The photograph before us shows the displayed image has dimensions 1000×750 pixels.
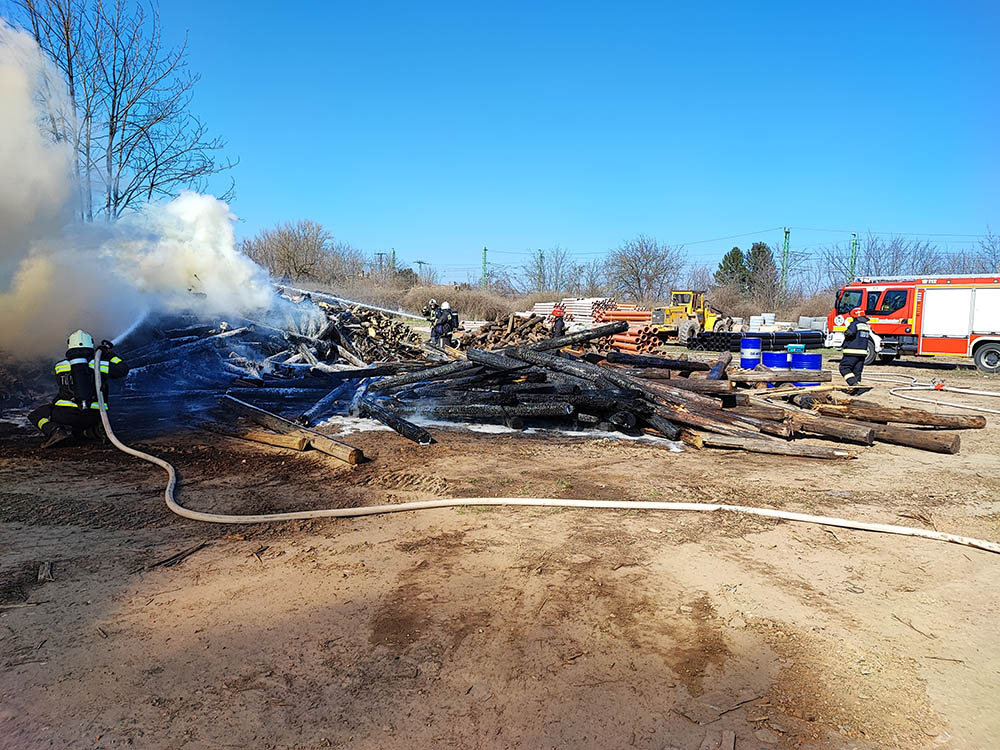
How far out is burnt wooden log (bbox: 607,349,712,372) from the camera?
12289 mm

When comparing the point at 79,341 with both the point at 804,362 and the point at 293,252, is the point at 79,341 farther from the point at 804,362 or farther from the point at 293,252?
the point at 293,252

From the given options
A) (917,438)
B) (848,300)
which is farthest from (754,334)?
(917,438)

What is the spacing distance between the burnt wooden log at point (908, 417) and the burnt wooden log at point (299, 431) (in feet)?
26.0

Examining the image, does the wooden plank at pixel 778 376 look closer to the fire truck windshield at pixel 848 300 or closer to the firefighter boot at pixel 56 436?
the firefighter boot at pixel 56 436

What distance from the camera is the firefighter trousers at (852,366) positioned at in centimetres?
1479

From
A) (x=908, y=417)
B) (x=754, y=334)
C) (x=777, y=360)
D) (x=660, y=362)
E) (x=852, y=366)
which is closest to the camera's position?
(x=908, y=417)

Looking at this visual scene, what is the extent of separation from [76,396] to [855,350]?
15.6m

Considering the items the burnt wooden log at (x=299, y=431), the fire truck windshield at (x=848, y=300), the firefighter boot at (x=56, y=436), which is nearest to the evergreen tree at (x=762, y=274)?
the fire truck windshield at (x=848, y=300)

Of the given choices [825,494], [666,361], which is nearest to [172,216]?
[666,361]

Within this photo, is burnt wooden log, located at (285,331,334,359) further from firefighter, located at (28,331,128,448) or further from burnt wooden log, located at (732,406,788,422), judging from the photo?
burnt wooden log, located at (732,406,788,422)

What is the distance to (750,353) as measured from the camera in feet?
47.2

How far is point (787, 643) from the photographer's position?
3607 mm

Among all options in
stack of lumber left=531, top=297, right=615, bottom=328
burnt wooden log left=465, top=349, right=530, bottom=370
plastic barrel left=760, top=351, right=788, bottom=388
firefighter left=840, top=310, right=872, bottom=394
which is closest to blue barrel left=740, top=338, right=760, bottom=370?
plastic barrel left=760, top=351, right=788, bottom=388

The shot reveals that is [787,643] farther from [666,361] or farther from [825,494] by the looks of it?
[666,361]
